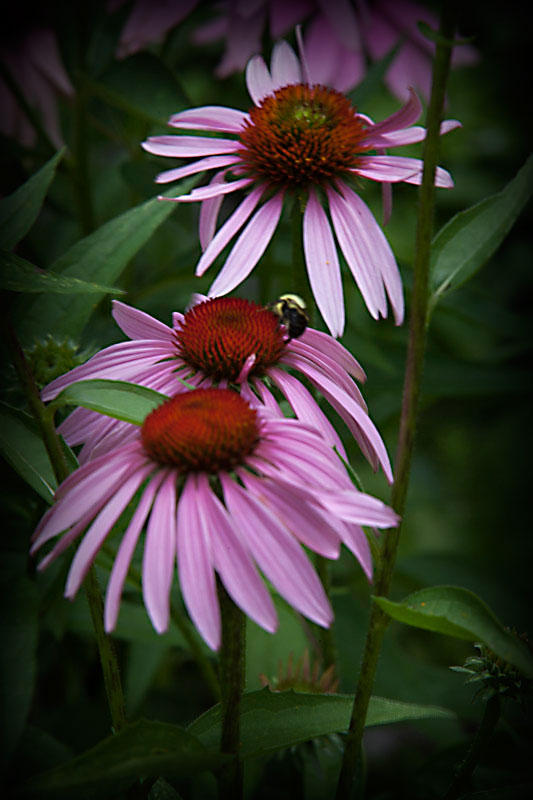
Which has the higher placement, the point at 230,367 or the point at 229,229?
the point at 229,229

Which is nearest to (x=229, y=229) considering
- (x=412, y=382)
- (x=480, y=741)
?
(x=412, y=382)

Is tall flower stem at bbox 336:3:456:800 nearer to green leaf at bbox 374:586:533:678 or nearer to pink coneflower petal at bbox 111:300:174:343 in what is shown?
green leaf at bbox 374:586:533:678

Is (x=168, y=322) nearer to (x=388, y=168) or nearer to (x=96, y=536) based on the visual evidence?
(x=388, y=168)

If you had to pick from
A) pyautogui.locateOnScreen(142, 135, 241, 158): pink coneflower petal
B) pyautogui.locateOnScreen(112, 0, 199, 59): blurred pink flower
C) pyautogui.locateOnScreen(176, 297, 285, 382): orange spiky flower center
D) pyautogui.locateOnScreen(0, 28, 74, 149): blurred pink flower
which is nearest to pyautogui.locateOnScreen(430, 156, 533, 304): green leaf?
pyautogui.locateOnScreen(176, 297, 285, 382): orange spiky flower center

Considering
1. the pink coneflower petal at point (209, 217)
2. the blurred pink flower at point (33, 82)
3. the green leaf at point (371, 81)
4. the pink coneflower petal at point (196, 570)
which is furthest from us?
the blurred pink flower at point (33, 82)

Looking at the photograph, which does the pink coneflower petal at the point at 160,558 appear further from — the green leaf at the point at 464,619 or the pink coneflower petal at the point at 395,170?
the pink coneflower petal at the point at 395,170

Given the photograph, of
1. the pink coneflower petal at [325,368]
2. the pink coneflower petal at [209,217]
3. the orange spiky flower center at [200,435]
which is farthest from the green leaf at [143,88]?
the orange spiky flower center at [200,435]
